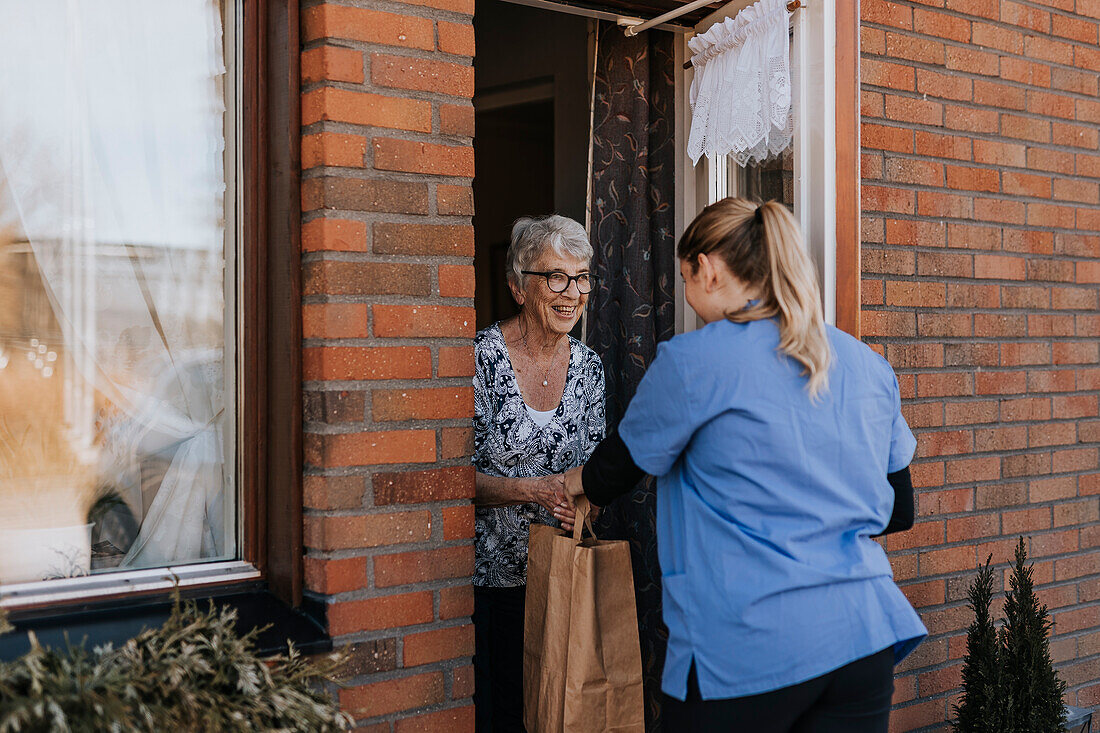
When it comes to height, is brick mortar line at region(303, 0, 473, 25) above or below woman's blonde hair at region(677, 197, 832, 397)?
above

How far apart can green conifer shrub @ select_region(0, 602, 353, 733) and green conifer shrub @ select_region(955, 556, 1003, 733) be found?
7.12ft

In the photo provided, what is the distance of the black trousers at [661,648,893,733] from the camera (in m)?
1.95

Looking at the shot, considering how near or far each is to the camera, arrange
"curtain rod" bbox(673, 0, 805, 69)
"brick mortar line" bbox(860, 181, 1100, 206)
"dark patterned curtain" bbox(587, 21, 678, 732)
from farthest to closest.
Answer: "dark patterned curtain" bbox(587, 21, 678, 732), "brick mortar line" bbox(860, 181, 1100, 206), "curtain rod" bbox(673, 0, 805, 69)

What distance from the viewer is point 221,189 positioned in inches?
94.1

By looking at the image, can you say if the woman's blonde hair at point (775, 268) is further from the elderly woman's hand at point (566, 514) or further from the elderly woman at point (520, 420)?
the elderly woman at point (520, 420)

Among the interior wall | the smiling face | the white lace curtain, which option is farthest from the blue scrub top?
the interior wall

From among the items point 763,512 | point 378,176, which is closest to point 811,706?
point 763,512

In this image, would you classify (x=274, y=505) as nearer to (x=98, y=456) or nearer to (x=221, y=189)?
(x=98, y=456)

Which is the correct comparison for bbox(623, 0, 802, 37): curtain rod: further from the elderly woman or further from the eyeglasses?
the eyeglasses

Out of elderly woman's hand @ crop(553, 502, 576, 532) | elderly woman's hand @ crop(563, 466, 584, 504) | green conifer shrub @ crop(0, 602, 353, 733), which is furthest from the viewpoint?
elderly woman's hand @ crop(553, 502, 576, 532)

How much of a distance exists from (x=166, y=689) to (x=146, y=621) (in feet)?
1.58

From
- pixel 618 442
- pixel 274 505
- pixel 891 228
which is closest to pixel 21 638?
pixel 274 505

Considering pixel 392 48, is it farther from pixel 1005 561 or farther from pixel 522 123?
pixel 522 123

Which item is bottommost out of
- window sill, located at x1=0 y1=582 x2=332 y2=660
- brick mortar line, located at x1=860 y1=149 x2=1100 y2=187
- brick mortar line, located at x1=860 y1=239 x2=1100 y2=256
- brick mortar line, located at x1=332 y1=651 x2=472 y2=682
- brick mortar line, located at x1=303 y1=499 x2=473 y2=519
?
brick mortar line, located at x1=332 y1=651 x2=472 y2=682
